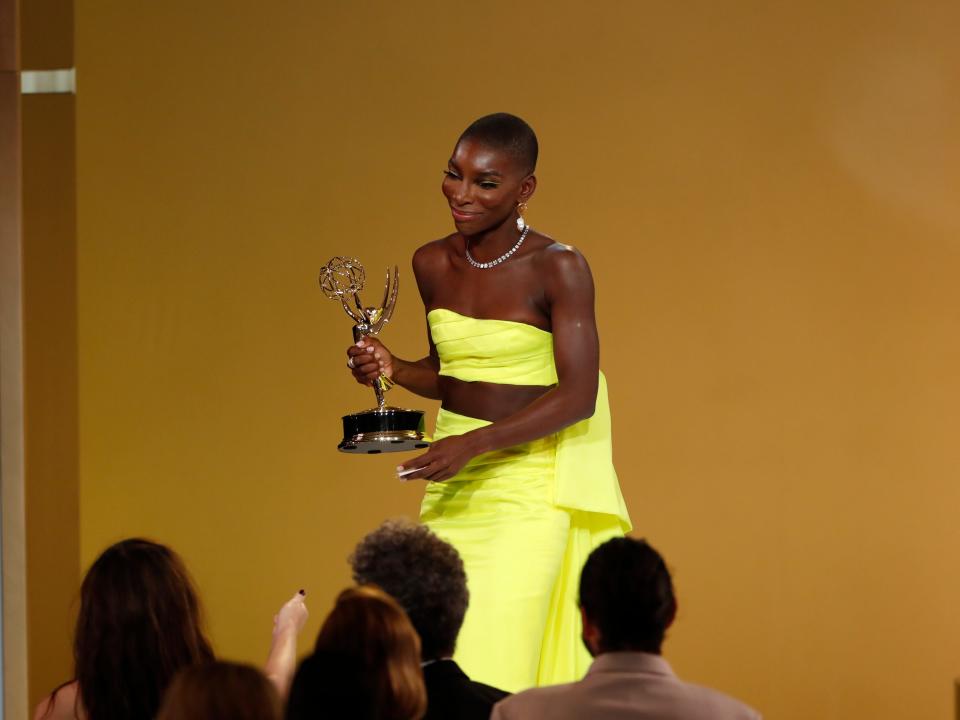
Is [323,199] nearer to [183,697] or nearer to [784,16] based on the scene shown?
[784,16]

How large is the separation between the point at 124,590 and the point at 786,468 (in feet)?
9.32

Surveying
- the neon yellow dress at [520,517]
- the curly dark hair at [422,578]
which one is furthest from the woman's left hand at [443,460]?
the curly dark hair at [422,578]

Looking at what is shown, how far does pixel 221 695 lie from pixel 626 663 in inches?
28.3

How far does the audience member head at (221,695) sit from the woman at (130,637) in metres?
0.57

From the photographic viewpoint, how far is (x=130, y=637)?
249cm

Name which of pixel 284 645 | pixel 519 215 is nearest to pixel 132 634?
pixel 284 645

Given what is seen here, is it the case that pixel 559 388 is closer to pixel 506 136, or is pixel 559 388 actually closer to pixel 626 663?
pixel 506 136

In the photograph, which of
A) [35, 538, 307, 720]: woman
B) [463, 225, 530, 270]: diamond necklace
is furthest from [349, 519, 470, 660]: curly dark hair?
[463, 225, 530, 270]: diamond necklace

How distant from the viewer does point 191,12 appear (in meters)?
5.15

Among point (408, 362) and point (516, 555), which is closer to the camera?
point (516, 555)

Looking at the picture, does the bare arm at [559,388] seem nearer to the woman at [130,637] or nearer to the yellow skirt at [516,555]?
the yellow skirt at [516,555]

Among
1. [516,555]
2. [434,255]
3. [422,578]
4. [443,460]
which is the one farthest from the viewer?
[434,255]

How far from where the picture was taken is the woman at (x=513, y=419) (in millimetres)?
3162

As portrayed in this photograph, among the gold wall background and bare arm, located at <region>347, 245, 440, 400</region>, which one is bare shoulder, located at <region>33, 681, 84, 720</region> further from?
the gold wall background
